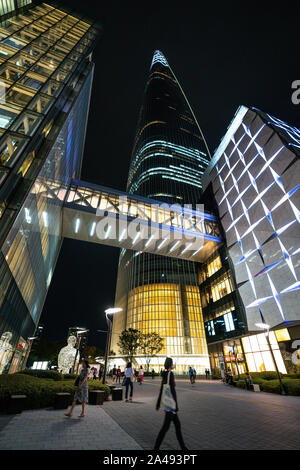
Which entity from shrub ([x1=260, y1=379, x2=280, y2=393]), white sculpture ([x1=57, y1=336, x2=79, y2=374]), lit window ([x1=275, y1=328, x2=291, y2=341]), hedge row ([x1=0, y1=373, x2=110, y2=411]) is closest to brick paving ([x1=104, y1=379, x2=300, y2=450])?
hedge row ([x1=0, y1=373, x2=110, y2=411])

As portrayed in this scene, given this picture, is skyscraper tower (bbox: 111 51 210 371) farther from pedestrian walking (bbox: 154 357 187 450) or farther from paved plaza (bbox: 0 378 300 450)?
pedestrian walking (bbox: 154 357 187 450)

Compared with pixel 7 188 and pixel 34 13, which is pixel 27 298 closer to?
pixel 7 188

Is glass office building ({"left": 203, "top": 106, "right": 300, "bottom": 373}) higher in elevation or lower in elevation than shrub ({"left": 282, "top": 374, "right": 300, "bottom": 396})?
higher

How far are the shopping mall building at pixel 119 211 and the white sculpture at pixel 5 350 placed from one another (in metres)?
0.14

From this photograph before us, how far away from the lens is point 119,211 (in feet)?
100.0

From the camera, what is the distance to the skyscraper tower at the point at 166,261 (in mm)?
57906

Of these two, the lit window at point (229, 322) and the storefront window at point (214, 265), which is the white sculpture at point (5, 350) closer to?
the lit window at point (229, 322)

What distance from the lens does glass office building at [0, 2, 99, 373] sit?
867cm

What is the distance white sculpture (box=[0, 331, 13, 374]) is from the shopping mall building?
138 millimetres

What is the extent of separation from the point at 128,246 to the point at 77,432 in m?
30.9

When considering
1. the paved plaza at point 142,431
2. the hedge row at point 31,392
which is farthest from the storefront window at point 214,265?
the hedge row at point 31,392

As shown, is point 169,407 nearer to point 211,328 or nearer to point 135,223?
point 135,223

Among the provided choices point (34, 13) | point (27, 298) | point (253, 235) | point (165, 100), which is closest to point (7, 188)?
point (27, 298)
